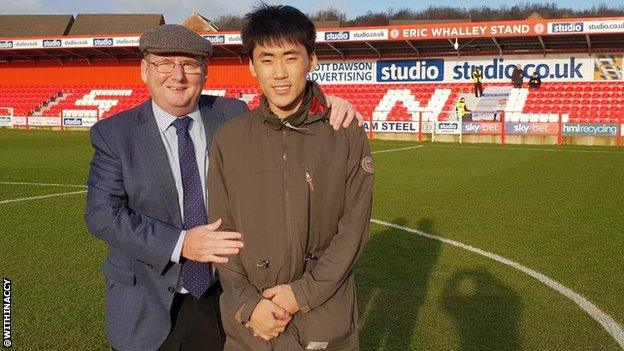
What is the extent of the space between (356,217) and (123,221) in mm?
845

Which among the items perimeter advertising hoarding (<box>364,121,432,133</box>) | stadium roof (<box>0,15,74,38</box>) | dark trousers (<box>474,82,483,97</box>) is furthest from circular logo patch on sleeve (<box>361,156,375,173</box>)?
stadium roof (<box>0,15,74,38</box>)

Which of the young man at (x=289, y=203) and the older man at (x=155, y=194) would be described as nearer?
the young man at (x=289, y=203)

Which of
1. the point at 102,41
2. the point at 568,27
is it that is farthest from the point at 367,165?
the point at 102,41

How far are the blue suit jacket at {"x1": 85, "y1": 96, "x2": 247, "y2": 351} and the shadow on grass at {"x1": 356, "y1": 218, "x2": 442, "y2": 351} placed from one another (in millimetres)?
2061

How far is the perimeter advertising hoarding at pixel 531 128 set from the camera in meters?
25.8

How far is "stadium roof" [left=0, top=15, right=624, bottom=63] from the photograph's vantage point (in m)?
29.0

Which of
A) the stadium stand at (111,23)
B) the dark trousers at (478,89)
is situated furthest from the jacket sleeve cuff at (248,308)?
the stadium stand at (111,23)

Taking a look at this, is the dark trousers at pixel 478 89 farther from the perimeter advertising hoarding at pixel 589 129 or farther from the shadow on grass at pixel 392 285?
the shadow on grass at pixel 392 285

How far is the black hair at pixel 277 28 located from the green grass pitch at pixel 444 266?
8.37 feet

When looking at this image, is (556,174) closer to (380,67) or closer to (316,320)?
(316,320)

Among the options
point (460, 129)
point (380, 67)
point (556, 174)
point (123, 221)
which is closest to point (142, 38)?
point (123, 221)

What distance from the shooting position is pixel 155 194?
2.52 meters

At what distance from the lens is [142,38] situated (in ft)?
8.30

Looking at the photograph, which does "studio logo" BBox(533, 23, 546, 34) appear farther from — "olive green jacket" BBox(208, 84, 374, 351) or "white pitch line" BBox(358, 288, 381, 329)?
"olive green jacket" BBox(208, 84, 374, 351)
